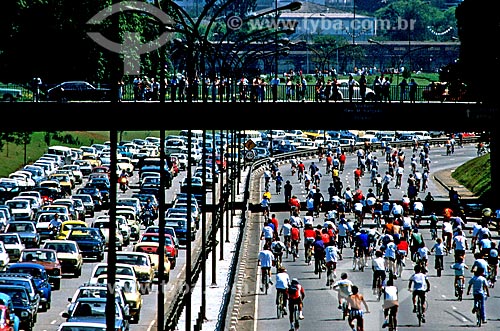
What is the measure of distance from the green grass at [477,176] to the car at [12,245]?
33.7m

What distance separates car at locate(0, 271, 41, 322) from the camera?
38.2m

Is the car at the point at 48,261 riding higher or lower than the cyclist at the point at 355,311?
higher

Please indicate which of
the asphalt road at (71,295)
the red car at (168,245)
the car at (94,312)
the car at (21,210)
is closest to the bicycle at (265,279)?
the asphalt road at (71,295)

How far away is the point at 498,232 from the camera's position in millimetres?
56750

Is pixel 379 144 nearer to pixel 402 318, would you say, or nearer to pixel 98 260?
pixel 98 260

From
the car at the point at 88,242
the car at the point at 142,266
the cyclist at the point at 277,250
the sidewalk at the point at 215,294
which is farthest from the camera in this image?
the car at the point at 88,242

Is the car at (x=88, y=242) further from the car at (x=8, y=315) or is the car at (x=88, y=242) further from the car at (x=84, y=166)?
the car at (x=84, y=166)

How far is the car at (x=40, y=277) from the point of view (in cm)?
4069

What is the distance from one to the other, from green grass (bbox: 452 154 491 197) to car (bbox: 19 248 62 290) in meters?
38.3

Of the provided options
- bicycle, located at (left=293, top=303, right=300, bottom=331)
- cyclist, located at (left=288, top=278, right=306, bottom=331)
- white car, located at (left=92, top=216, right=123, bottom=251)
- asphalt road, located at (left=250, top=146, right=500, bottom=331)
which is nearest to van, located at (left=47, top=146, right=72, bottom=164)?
white car, located at (left=92, top=216, right=123, bottom=251)

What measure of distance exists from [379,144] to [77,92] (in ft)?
183

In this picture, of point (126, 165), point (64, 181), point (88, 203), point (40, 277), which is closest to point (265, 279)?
point (40, 277)

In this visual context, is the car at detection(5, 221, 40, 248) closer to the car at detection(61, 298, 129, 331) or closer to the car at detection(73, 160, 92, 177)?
the car at detection(61, 298, 129, 331)

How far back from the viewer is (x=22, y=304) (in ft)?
122
